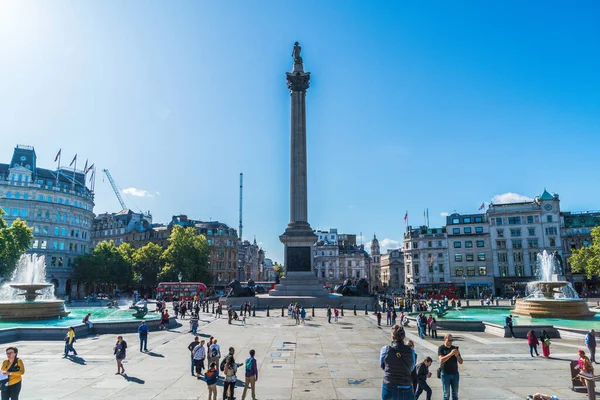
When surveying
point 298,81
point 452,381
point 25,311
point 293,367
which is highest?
point 298,81

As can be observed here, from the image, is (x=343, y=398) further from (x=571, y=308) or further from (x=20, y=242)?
(x=20, y=242)

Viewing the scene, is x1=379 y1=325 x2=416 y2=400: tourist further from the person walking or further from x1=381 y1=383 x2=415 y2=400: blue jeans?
the person walking

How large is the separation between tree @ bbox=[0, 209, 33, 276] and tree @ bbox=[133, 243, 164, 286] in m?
29.8

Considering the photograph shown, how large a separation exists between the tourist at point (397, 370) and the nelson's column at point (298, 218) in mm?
39195

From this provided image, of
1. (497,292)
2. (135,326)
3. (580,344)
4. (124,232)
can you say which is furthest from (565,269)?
(124,232)

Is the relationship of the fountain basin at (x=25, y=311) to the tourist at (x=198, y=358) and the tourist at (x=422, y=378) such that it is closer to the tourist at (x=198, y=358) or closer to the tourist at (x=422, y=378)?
the tourist at (x=198, y=358)

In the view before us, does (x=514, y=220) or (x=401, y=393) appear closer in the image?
(x=401, y=393)

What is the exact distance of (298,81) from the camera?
56.5m

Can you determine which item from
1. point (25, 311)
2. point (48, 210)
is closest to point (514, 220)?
point (25, 311)

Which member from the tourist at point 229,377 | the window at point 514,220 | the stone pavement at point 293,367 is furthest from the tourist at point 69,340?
the window at point 514,220

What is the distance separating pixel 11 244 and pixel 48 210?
2742cm

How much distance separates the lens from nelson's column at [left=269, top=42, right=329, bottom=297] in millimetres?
46688

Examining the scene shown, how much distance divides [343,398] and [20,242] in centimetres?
5806

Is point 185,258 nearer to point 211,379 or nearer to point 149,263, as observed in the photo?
point 149,263
